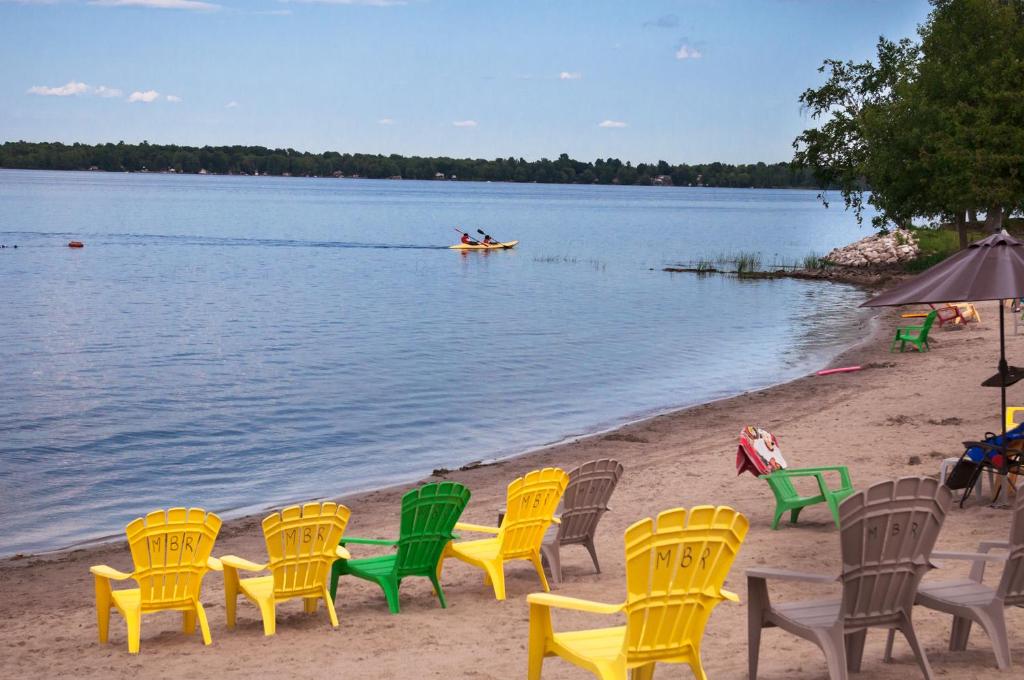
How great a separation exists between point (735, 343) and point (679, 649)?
2970cm

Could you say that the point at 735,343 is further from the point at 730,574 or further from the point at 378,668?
the point at 378,668

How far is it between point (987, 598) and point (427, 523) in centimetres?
403

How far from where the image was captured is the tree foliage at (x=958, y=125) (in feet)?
111

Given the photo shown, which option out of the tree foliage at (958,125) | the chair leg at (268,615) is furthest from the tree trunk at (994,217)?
the chair leg at (268,615)

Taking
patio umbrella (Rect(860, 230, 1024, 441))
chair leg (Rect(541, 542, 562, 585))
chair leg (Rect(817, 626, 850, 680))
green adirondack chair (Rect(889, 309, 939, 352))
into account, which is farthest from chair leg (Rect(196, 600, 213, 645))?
green adirondack chair (Rect(889, 309, 939, 352))

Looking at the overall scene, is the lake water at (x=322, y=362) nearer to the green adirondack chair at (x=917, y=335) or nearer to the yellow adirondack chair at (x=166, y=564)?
the green adirondack chair at (x=917, y=335)

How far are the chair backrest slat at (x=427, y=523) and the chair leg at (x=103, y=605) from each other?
211 cm

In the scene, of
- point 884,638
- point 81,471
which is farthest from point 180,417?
point 884,638

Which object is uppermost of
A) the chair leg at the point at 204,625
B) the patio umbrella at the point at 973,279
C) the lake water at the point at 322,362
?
the patio umbrella at the point at 973,279

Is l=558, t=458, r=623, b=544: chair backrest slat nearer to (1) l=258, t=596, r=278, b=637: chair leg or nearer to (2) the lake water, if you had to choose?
(1) l=258, t=596, r=278, b=637: chair leg

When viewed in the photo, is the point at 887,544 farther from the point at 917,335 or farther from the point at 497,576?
the point at 917,335

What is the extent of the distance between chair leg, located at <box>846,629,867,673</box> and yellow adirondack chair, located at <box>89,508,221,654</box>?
168 inches

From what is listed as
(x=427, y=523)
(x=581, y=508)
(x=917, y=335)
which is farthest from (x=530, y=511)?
(x=917, y=335)

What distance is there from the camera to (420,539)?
8.95 metres
